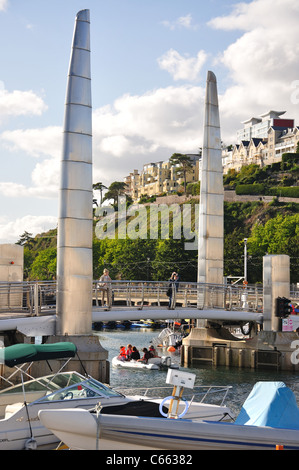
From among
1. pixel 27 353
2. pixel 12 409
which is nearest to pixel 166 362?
pixel 27 353

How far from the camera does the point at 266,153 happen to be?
653 feet

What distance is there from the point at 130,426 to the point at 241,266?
321 ft

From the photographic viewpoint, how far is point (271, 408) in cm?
1555

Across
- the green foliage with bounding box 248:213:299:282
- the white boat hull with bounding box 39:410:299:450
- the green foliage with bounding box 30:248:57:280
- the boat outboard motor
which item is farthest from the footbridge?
the green foliage with bounding box 30:248:57:280

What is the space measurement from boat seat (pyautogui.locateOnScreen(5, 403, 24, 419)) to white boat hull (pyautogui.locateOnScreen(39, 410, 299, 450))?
3136 mm

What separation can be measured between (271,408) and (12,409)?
21.8 feet

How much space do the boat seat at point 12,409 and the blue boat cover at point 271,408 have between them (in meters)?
5.59

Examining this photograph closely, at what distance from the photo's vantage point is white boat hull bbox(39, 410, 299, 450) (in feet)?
45.8

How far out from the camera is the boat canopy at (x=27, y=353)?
17.9 m

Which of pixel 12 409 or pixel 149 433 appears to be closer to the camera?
pixel 149 433

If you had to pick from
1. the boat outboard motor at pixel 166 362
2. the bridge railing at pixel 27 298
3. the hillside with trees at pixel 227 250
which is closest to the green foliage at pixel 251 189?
Result: the hillside with trees at pixel 227 250

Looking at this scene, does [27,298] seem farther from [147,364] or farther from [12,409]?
[147,364]

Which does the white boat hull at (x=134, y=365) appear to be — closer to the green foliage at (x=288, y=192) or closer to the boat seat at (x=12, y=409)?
the boat seat at (x=12, y=409)

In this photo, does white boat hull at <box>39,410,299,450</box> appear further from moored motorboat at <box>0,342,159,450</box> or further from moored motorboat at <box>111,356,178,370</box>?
moored motorboat at <box>111,356,178,370</box>
